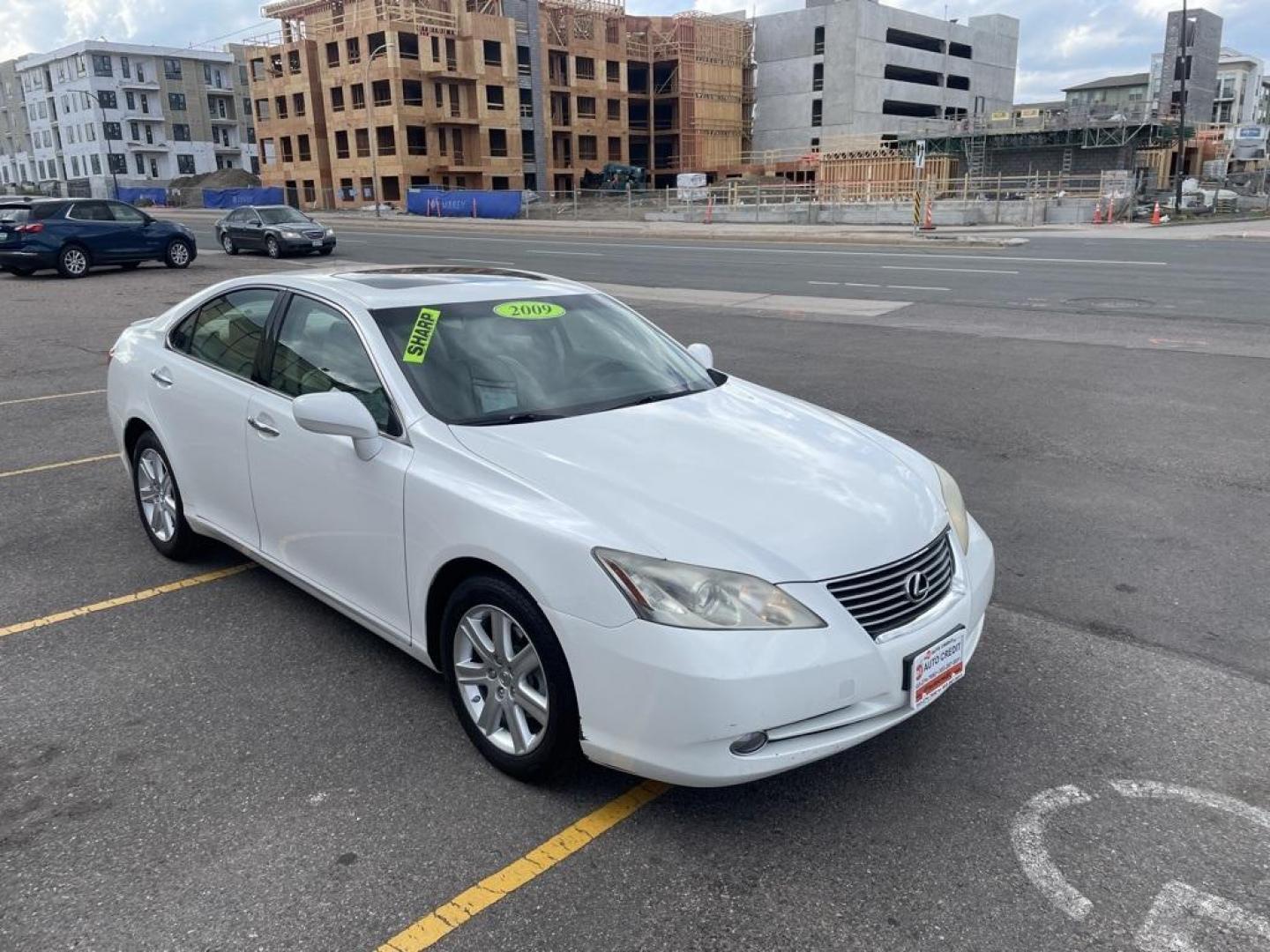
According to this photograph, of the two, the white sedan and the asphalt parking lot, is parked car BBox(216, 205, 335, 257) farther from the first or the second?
the white sedan

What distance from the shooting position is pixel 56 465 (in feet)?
24.2

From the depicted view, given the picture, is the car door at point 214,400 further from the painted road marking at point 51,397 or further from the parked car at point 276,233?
the parked car at point 276,233

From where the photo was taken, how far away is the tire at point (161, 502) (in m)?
5.25

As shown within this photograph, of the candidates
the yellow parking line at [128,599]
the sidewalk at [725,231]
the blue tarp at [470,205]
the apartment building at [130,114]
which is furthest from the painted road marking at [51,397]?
the apartment building at [130,114]

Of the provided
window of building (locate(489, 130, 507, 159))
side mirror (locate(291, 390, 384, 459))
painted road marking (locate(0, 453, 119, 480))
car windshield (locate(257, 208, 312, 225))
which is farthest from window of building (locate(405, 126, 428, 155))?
side mirror (locate(291, 390, 384, 459))

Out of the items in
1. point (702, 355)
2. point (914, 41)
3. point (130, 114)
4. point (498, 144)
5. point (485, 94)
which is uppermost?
point (914, 41)

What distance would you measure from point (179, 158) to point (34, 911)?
112 metres

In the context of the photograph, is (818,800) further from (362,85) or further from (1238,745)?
(362,85)

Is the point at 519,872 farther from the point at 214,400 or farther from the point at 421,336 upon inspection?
the point at 214,400

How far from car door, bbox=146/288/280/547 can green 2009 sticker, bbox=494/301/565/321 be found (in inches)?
43.9

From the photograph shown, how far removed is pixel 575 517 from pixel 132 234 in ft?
76.7

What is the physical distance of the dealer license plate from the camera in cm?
314

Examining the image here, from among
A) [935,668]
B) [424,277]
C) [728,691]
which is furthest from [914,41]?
[728,691]

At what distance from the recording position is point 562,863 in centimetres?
299
